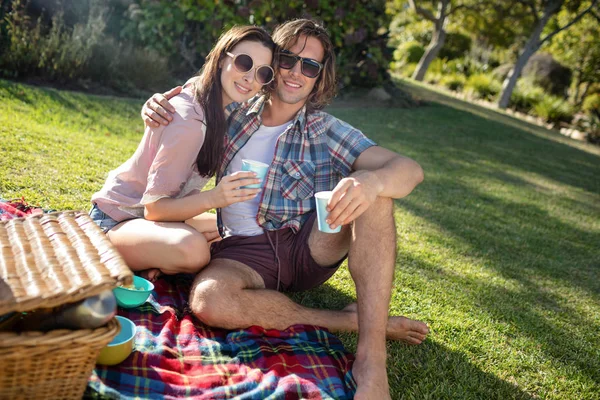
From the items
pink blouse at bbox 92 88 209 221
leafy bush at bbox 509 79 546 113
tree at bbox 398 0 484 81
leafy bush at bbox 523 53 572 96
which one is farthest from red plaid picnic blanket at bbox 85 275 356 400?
leafy bush at bbox 523 53 572 96

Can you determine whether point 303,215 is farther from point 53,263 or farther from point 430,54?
point 430,54

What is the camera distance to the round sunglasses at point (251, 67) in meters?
3.00

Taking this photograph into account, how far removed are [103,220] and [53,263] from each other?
114cm

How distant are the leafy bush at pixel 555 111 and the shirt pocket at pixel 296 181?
15.9 metres

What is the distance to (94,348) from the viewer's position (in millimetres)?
1904

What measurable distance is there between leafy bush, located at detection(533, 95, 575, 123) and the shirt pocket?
15.9 metres

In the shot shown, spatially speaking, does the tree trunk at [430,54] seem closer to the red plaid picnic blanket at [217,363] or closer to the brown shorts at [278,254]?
the brown shorts at [278,254]

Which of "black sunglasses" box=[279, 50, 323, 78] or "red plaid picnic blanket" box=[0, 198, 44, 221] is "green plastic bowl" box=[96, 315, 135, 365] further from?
"black sunglasses" box=[279, 50, 323, 78]

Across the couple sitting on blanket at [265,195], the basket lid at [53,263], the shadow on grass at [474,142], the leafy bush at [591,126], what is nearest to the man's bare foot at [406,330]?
the couple sitting on blanket at [265,195]

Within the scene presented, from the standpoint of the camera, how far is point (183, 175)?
287 cm

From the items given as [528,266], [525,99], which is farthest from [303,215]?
[525,99]

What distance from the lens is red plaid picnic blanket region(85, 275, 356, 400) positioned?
228cm

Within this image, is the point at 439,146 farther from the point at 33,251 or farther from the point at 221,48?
the point at 33,251

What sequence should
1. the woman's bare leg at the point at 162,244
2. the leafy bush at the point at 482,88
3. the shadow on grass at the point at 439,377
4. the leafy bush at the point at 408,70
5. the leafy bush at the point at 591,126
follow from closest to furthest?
the shadow on grass at the point at 439,377
the woman's bare leg at the point at 162,244
the leafy bush at the point at 591,126
the leafy bush at the point at 482,88
the leafy bush at the point at 408,70
